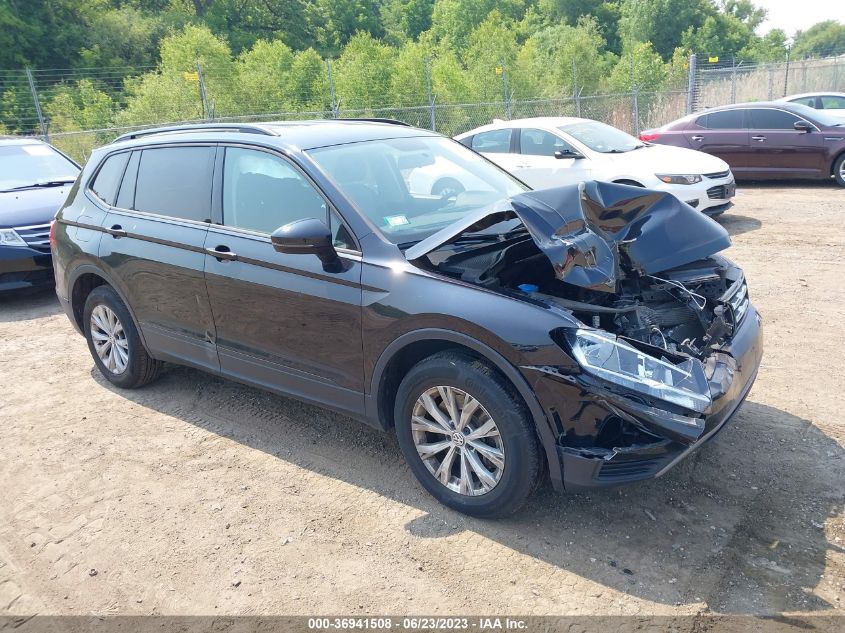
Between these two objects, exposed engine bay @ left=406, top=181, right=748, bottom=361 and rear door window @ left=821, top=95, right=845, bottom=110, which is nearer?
exposed engine bay @ left=406, top=181, right=748, bottom=361

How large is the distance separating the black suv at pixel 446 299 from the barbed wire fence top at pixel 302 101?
1173 centimetres

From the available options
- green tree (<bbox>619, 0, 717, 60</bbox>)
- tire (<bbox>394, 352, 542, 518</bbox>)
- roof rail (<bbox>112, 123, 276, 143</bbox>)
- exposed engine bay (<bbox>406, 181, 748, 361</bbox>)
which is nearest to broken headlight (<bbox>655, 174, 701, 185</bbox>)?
exposed engine bay (<bbox>406, 181, 748, 361</bbox>)

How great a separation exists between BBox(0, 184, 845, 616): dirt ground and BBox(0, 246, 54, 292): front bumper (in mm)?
3045

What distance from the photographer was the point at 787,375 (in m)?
4.72

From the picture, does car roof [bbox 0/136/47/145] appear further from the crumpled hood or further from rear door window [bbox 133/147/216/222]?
the crumpled hood

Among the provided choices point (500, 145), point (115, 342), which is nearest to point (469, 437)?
point (115, 342)

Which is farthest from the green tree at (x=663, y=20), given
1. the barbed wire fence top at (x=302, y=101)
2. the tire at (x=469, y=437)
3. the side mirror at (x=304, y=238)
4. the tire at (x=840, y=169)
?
the tire at (x=469, y=437)

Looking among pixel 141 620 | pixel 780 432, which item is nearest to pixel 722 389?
pixel 780 432

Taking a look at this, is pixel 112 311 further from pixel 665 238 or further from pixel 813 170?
pixel 813 170

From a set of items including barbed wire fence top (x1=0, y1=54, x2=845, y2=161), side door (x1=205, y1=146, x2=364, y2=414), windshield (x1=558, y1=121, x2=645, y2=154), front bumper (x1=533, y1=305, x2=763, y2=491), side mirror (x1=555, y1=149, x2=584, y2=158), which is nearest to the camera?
front bumper (x1=533, y1=305, x2=763, y2=491)

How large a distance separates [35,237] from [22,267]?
1.17 feet

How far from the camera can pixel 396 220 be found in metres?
3.80

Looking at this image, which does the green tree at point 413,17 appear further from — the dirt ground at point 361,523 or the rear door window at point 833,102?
the dirt ground at point 361,523

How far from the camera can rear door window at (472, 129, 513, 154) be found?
10555 mm
